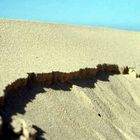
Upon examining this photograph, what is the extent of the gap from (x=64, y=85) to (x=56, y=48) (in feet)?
12.7

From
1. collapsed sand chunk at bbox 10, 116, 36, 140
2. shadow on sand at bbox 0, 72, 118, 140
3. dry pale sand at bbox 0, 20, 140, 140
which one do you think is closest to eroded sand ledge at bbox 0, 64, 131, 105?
dry pale sand at bbox 0, 20, 140, 140

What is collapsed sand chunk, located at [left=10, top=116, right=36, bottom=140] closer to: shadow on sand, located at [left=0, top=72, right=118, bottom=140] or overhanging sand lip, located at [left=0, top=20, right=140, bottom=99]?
shadow on sand, located at [left=0, top=72, right=118, bottom=140]

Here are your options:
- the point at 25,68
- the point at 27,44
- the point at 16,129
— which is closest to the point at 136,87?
the point at 27,44

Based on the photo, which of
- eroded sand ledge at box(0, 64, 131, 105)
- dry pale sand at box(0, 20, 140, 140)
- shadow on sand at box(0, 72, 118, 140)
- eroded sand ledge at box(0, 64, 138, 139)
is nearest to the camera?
shadow on sand at box(0, 72, 118, 140)

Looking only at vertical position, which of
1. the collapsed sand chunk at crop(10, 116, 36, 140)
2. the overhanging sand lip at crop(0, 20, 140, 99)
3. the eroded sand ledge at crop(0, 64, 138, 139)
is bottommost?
the collapsed sand chunk at crop(10, 116, 36, 140)

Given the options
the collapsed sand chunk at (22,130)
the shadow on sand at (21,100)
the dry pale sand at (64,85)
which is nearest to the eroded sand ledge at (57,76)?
the dry pale sand at (64,85)

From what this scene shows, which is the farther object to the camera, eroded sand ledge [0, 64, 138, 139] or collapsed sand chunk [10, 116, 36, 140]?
eroded sand ledge [0, 64, 138, 139]

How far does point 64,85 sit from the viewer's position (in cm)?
1339

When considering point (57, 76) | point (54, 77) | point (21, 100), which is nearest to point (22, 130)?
point (21, 100)

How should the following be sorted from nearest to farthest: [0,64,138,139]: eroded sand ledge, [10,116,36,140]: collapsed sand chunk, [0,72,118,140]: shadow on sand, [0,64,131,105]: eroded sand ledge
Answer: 1. [10,116,36,140]: collapsed sand chunk
2. [0,72,118,140]: shadow on sand
3. [0,64,138,139]: eroded sand ledge
4. [0,64,131,105]: eroded sand ledge

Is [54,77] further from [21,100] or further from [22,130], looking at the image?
[22,130]

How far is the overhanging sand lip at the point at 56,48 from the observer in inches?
534

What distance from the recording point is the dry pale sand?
35.2 ft

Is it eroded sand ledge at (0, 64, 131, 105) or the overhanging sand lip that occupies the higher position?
the overhanging sand lip
